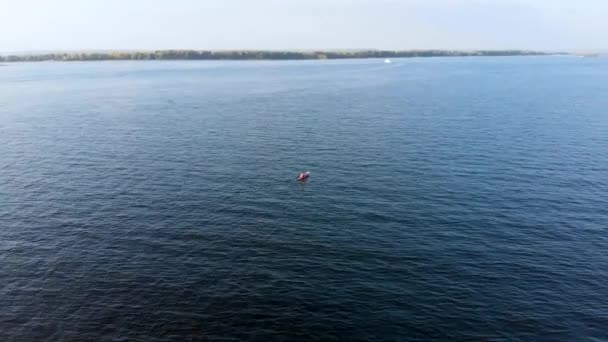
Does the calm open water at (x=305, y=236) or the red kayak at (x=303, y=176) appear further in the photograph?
the red kayak at (x=303, y=176)

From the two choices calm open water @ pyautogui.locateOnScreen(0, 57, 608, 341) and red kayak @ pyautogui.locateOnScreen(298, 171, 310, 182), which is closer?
calm open water @ pyautogui.locateOnScreen(0, 57, 608, 341)

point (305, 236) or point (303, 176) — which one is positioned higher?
point (303, 176)

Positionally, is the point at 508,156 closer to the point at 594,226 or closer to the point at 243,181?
the point at 594,226

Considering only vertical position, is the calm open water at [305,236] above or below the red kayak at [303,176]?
below

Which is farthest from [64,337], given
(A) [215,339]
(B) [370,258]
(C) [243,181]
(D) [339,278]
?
(C) [243,181]

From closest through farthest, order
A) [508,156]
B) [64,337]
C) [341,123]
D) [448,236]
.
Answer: [64,337]
[448,236]
[508,156]
[341,123]

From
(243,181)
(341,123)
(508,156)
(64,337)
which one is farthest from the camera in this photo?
(341,123)

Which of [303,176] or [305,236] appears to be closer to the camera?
[305,236]

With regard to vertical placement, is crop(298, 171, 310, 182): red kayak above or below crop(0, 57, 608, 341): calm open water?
above
